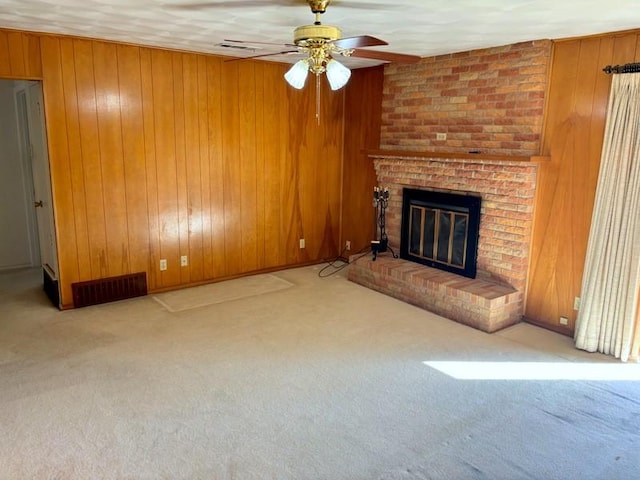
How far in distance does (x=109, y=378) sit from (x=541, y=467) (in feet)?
8.66

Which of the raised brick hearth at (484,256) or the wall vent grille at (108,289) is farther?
the wall vent grille at (108,289)

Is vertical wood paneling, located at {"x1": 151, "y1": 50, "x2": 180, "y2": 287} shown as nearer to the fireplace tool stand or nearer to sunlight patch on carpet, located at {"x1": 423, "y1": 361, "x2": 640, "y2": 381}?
the fireplace tool stand

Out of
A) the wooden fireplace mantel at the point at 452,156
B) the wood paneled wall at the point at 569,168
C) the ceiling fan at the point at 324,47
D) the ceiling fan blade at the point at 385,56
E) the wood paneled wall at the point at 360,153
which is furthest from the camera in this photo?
the wood paneled wall at the point at 360,153

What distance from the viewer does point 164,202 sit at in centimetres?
493

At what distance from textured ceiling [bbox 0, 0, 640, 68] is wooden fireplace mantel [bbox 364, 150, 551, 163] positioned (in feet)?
3.07

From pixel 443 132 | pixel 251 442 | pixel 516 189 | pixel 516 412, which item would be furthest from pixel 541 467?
pixel 443 132

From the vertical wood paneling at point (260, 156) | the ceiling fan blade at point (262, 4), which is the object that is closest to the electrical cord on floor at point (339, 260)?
the vertical wood paneling at point (260, 156)

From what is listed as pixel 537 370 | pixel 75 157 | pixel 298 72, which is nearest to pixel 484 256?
pixel 537 370

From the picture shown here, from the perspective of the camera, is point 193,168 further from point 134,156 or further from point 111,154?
point 111,154

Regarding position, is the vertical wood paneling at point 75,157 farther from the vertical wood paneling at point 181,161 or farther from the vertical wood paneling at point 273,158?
the vertical wood paneling at point 273,158

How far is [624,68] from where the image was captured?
3.52m

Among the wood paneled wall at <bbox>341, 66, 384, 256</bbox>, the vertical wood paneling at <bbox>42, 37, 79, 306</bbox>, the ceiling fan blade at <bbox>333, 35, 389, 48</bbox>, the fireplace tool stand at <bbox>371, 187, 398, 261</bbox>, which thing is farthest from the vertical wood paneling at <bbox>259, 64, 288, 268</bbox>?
the ceiling fan blade at <bbox>333, 35, 389, 48</bbox>

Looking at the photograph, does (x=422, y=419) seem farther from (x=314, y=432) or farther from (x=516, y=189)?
(x=516, y=189)

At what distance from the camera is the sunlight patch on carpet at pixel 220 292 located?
4723 millimetres
